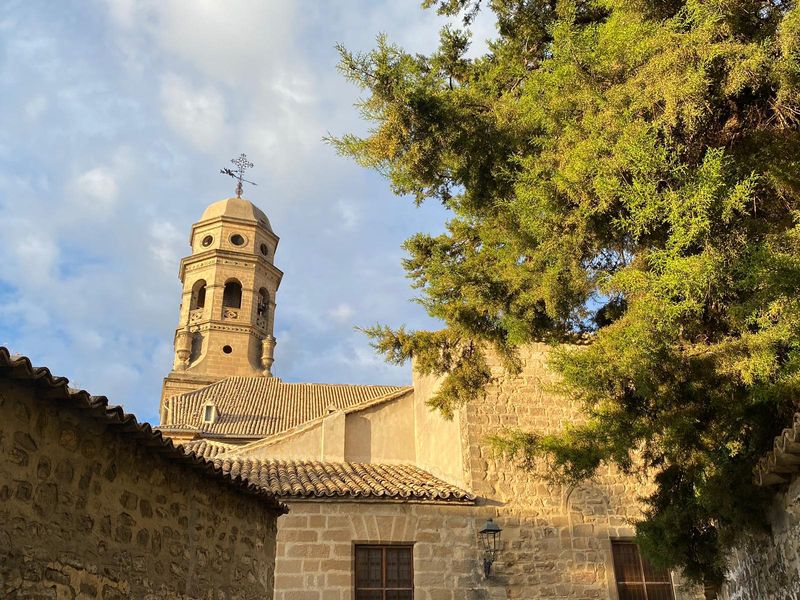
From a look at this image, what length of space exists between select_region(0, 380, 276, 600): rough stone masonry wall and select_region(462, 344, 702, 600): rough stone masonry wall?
17.4ft

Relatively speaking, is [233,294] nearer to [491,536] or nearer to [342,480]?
[342,480]

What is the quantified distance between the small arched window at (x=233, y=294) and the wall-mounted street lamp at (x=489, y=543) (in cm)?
2228

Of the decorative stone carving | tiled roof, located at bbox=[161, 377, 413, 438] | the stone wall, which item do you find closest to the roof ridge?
the stone wall

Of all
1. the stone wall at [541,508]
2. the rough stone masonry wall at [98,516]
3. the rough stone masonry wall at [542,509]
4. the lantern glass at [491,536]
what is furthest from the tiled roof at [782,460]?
the lantern glass at [491,536]

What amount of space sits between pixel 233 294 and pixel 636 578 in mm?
23929

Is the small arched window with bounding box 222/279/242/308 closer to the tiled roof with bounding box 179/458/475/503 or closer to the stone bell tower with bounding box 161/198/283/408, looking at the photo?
the stone bell tower with bounding box 161/198/283/408

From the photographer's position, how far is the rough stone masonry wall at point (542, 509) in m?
10.6

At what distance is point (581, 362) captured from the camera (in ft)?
19.6

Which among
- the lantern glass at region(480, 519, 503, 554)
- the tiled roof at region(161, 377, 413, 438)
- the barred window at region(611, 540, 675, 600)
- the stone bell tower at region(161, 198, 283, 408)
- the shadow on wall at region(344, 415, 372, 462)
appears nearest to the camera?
the lantern glass at region(480, 519, 503, 554)

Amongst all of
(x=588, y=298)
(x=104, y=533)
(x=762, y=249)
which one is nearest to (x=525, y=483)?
(x=588, y=298)

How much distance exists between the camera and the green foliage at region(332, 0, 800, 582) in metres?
5.67

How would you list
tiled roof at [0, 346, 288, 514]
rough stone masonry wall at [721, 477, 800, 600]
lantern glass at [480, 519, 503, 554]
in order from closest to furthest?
tiled roof at [0, 346, 288, 514], rough stone masonry wall at [721, 477, 800, 600], lantern glass at [480, 519, 503, 554]

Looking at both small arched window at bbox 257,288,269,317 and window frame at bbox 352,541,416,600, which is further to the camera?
small arched window at bbox 257,288,269,317

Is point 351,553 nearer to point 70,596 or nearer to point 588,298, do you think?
point 588,298
